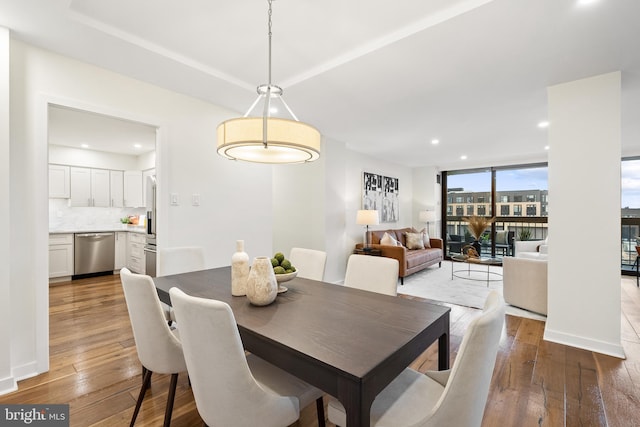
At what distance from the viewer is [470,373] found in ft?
2.77

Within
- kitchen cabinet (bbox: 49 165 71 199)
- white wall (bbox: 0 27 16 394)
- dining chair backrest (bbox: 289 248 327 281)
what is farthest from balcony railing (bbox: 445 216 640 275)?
kitchen cabinet (bbox: 49 165 71 199)

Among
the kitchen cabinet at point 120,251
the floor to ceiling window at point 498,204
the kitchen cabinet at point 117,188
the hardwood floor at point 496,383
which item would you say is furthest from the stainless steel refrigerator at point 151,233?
the floor to ceiling window at point 498,204

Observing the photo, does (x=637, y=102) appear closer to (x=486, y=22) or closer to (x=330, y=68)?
(x=486, y=22)

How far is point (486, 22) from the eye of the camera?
1809mm

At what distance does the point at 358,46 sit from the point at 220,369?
2.25 meters

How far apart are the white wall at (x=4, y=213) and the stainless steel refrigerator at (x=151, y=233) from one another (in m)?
1.62

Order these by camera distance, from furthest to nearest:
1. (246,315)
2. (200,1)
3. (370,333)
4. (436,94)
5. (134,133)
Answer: (134,133)
(436,94)
(200,1)
(246,315)
(370,333)

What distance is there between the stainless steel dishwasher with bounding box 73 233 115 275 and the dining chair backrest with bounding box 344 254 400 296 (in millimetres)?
5069

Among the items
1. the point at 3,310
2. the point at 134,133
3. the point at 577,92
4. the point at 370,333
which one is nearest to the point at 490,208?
the point at 577,92

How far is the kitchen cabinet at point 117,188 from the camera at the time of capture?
223 inches

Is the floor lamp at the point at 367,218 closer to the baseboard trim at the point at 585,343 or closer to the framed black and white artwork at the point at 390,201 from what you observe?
the framed black and white artwork at the point at 390,201

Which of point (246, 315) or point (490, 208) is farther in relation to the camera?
point (490, 208)

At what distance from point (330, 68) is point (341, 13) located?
0.59 metres

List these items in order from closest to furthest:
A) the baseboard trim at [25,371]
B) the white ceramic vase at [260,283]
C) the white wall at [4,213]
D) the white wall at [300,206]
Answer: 1. the white ceramic vase at [260,283]
2. the white wall at [4,213]
3. the baseboard trim at [25,371]
4. the white wall at [300,206]
